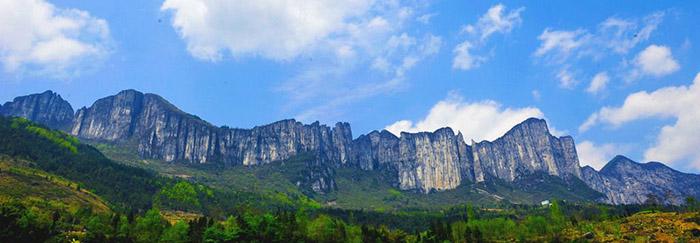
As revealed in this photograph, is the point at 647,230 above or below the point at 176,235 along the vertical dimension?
above

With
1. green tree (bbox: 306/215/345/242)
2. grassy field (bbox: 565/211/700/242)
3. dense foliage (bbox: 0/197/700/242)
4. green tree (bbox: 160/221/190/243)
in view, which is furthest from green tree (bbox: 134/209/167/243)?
grassy field (bbox: 565/211/700/242)

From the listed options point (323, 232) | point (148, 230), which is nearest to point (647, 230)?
point (323, 232)

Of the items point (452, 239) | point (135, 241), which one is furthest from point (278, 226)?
point (452, 239)

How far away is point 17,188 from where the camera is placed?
638 feet

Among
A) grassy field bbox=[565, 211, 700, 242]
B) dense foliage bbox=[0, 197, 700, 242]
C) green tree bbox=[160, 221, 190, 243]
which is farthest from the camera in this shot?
grassy field bbox=[565, 211, 700, 242]

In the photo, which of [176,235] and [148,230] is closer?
[176,235]

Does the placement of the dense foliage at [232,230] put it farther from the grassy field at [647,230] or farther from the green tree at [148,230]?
the grassy field at [647,230]

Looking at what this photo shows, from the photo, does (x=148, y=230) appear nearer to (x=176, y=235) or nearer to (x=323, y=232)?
(x=176, y=235)

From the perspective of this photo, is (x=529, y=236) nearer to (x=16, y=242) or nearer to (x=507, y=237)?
(x=507, y=237)

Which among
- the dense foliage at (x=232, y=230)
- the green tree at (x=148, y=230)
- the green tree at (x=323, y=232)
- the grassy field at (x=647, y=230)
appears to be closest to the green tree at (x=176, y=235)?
the dense foliage at (x=232, y=230)

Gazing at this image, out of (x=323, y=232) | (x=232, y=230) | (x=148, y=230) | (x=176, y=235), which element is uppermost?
(x=148, y=230)

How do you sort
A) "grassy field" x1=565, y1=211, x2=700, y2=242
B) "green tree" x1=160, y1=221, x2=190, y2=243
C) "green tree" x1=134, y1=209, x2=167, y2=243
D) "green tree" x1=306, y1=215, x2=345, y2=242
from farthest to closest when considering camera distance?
1. "green tree" x1=306, y1=215, x2=345, y2=242
2. "grassy field" x1=565, y1=211, x2=700, y2=242
3. "green tree" x1=134, y1=209, x2=167, y2=243
4. "green tree" x1=160, y1=221, x2=190, y2=243

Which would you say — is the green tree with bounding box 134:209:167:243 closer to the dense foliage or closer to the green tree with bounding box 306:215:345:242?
the dense foliage

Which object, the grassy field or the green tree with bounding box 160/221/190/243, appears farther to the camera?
the grassy field
